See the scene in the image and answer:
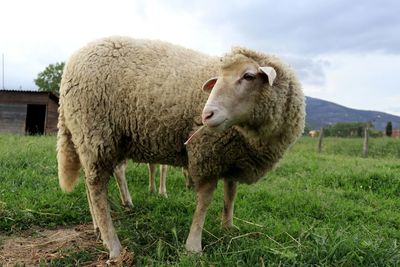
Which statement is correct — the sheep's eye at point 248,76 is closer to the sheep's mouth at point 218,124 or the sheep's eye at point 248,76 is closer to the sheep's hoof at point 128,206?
the sheep's mouth at point 218,124

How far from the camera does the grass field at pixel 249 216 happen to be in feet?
12.2

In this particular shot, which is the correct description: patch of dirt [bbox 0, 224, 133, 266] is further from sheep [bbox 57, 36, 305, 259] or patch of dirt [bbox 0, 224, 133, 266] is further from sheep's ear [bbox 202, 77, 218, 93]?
sheep's ear [bbox 202, 77, 218, 93]

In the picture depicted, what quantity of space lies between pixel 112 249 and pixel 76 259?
0.33m

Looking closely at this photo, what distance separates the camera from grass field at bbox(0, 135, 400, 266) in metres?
3.71

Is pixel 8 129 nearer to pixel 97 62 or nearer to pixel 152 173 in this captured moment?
pixel 152 173

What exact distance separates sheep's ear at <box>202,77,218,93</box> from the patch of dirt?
63.4 inches

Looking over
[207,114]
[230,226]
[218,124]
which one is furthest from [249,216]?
[207,114]

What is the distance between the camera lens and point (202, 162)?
162 inches

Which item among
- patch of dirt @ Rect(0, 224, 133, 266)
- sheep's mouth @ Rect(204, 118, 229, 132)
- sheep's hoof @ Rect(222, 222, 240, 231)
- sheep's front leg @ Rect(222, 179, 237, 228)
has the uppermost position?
sheep's mouth @ Rect(204, 118, 229, 132)

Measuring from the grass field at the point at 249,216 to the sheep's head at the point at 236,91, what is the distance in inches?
43.8

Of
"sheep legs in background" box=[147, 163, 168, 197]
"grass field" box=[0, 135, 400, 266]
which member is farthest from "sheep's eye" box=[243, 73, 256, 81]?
Answer: "sheep legs in background" box=[147, 163, 168, 197]

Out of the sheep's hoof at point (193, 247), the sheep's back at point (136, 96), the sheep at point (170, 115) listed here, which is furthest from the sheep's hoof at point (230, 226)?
the sheep's back at point (136, 96)

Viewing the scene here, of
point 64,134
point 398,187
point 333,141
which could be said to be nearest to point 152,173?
point 64,134

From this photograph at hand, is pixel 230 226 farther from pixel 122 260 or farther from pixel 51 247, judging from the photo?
pixel 51 247
